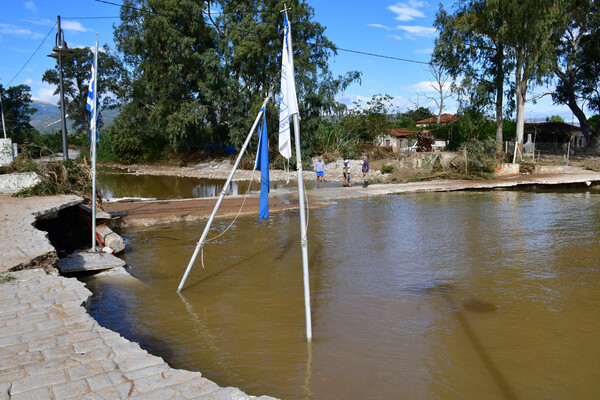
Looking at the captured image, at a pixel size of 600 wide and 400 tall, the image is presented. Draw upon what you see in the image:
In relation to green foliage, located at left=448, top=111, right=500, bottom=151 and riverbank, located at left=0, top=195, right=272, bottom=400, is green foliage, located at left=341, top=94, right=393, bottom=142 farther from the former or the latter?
riverbank, located at left=0, top=195, right=272, bottom=400

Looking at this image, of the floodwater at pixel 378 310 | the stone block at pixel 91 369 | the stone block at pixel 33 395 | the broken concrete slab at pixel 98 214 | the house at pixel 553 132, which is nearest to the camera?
the stone block at pixel 33 395

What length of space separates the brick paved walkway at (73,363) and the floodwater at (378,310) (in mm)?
1176

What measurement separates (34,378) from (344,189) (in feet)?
62.1

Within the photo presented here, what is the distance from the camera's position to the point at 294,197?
19.9 meters

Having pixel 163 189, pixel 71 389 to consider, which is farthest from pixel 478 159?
pixel 71 389

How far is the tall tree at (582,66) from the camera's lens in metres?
34.5

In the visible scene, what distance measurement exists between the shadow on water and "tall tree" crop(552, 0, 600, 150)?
33.4 m

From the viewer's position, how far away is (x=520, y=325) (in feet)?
20.7

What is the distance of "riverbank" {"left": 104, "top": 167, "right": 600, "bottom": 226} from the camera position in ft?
49.1

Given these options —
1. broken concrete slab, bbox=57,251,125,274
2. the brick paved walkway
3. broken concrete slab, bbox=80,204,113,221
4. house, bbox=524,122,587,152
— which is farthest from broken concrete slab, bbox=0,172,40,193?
house, bbox=524,122,587,152

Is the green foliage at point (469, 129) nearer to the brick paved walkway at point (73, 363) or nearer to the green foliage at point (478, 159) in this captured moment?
the green foliage at point (478, 159)

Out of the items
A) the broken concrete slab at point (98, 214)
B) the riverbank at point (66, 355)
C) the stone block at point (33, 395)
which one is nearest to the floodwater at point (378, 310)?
the broken concrete slab at point (98, 214)

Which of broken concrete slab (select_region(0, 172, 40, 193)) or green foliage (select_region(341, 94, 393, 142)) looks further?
green foliage (select_region(341, 94, 393, 142))

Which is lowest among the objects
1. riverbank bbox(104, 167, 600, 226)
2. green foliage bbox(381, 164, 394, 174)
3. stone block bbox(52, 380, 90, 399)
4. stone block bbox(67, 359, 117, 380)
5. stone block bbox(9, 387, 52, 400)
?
stone block bbox(52, 380, 90, 399)
